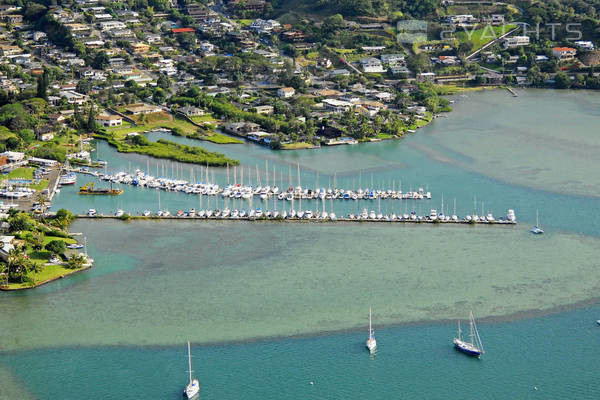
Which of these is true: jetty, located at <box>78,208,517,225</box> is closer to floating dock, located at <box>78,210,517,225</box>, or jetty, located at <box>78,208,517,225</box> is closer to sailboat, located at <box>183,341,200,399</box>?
floating dock, located at <box>78,210,517,225</box>

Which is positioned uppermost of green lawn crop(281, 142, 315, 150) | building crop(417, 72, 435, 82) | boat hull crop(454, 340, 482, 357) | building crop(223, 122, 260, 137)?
building crop(417, 72, 435, 82)

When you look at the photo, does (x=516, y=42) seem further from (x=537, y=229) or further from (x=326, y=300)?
(x=326, y=300)

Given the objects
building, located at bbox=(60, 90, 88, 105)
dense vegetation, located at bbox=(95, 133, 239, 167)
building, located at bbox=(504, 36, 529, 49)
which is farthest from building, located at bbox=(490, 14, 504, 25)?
dense vegetation, located at bbox=(95, 133, 239, 167)

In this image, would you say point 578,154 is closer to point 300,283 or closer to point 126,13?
point 300,283

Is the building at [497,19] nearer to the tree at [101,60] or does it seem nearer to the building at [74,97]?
the tree at [101,60]

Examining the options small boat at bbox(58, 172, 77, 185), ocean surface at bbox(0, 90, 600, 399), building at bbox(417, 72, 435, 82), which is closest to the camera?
ocean surface at bbox(0, 90, 600, 399)

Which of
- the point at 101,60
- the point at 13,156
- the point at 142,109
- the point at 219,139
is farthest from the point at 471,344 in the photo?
the point at 101,60

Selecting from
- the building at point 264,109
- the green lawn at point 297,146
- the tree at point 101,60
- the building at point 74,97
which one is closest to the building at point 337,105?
Result: the building at point 264,109
